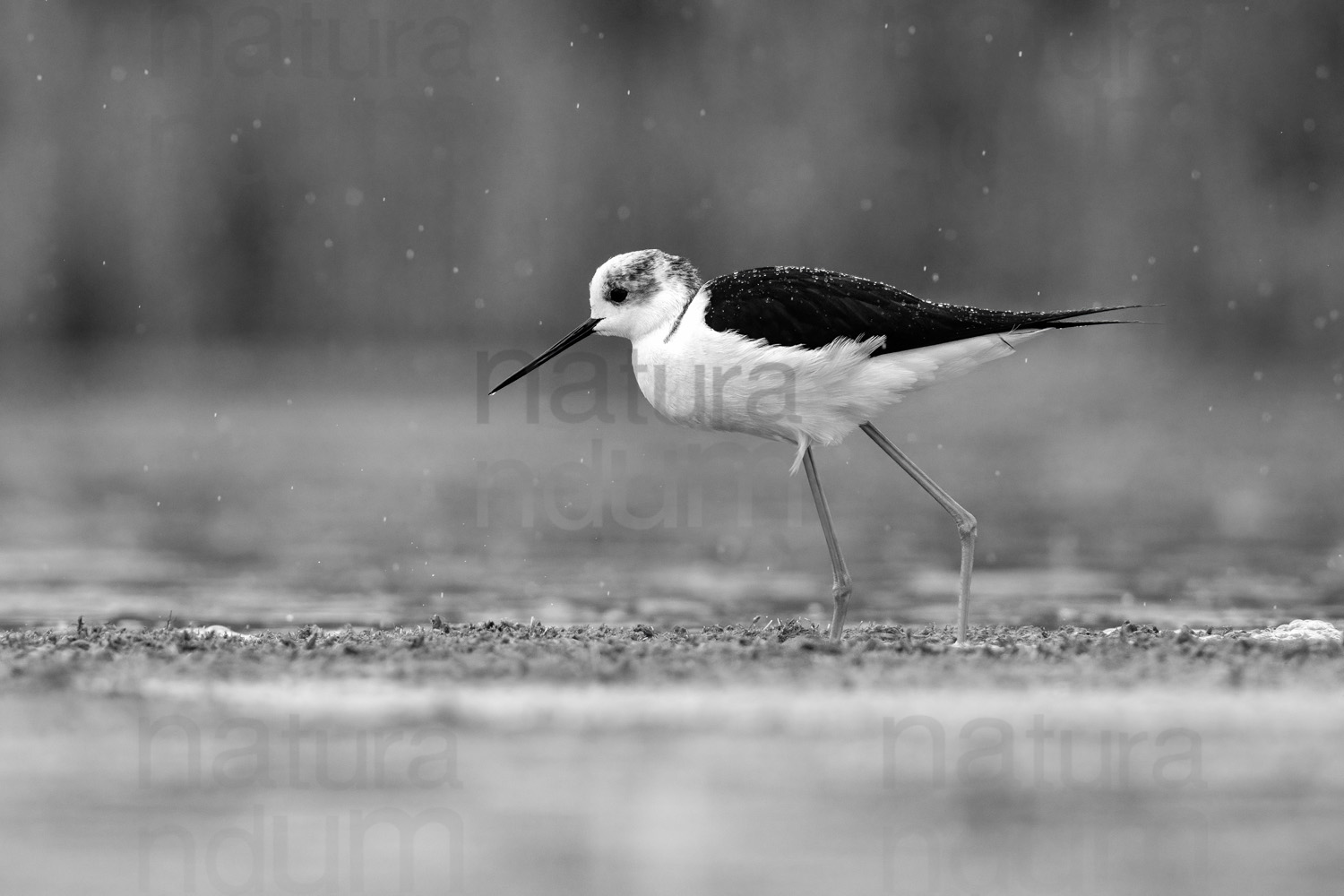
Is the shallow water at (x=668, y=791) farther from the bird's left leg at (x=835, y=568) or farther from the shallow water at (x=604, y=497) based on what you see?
the shallow water at (x=604, y=497)

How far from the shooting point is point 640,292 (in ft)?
23.5

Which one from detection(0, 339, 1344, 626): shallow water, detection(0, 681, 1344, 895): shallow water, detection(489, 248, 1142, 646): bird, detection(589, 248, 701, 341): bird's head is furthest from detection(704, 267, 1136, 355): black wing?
detection(0, 681, 1344, 895): shallow water

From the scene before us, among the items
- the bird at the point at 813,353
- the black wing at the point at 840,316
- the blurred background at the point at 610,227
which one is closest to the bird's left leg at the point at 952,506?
the bird at the point at 813,353

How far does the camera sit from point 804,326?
6727 mm

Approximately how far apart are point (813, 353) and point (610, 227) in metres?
16.5

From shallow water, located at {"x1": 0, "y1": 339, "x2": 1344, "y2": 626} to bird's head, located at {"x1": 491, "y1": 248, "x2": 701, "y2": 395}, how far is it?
1.51 meters

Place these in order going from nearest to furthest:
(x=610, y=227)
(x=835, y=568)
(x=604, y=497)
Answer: (x=835, y=568), (x=604, y=497), (x=610, y=227)

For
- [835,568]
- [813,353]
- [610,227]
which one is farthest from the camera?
[610,227]

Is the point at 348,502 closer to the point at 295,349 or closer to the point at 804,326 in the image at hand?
the point at 804,326

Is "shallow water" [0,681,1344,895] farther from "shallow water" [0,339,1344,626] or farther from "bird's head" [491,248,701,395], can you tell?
"shallow water" [0,339,1344,626]

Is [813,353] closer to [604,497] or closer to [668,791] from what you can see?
[668,791]

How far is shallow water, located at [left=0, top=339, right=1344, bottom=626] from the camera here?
Answer: 8781 millimetres

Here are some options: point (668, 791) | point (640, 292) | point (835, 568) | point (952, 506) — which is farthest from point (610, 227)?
point (668, 791)

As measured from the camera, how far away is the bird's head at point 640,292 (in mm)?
7152
